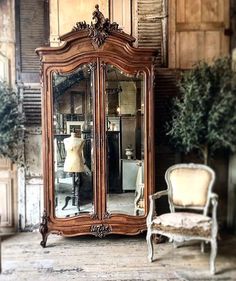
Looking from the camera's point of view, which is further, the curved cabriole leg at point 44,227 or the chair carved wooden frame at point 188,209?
the curved cabriole leg at point 44,227

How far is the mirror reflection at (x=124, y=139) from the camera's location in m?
2.28

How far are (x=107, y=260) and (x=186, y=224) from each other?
0.53m

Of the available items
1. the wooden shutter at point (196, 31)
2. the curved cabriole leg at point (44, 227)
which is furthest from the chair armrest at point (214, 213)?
the curved cabriole leg at point (44, 227)

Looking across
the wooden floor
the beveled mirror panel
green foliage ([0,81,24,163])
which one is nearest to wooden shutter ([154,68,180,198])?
the wooden floor

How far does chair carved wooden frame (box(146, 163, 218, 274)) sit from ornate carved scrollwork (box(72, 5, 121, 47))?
935 mm

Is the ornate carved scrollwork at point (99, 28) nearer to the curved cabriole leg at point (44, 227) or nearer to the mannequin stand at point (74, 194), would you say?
the mannequin stand at point (74, 194)

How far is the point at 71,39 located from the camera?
90.7 inches

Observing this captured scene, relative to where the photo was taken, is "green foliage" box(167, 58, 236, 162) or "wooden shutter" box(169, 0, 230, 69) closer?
"green foliage" box(167, 58, 236, 162)

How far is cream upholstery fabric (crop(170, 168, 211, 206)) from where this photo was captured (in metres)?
2.15

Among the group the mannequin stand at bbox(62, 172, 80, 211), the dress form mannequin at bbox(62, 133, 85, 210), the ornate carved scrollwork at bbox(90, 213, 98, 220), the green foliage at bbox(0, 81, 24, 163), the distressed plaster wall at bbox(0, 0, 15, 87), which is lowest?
the ornate carved scrollwork at bbox(90, 213, 98, 220)

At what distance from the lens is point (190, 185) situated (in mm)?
2260

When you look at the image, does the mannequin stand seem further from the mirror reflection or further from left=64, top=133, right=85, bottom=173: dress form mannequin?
the mirror reflection

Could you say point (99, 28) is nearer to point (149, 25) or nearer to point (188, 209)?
point (149, 25)

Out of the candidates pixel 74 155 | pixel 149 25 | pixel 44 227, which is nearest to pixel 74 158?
pixel 74 155
